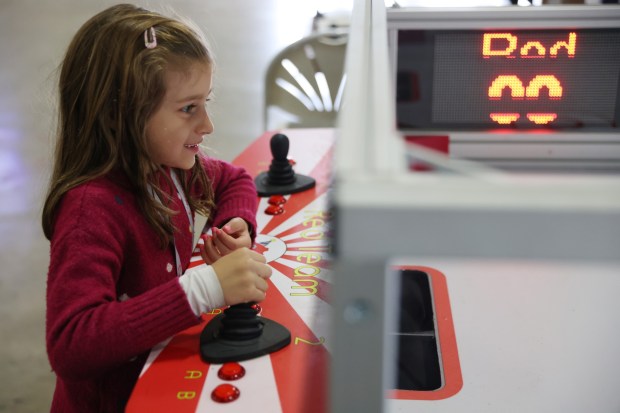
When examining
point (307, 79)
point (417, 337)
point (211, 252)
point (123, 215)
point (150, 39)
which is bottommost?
point (417, 337)

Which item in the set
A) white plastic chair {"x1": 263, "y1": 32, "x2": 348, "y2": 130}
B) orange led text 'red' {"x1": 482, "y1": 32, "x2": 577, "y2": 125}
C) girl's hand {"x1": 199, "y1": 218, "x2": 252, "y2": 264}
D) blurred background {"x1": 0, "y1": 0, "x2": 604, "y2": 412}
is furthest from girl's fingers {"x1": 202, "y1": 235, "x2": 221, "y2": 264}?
white plastic chair {"x1": 263, "y1": 32, "x2": 348, "y2": 130}

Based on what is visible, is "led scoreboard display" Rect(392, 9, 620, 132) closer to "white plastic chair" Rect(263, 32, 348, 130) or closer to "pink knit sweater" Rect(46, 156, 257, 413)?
"pink knit sweater" Rect(46, 156, 257, 413)

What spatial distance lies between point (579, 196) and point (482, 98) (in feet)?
3.22

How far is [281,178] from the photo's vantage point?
Answer: 1.56 m

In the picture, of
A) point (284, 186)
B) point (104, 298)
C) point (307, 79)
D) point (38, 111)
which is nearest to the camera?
point (104, 298)

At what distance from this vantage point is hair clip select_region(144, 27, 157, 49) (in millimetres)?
1055

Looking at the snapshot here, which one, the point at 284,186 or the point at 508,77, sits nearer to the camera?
the point at 508,77

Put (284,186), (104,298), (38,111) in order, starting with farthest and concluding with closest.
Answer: (38,111)
(284,186)
(104,298)

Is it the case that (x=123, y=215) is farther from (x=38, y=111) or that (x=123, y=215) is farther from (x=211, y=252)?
(x=38, y=111)

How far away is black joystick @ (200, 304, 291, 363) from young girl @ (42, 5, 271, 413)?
27mm

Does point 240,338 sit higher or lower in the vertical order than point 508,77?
lower

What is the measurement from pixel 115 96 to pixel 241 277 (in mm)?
347

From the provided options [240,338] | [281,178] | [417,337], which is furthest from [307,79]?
[240,338]

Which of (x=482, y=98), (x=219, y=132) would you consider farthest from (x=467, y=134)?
(x=219, y=132)
